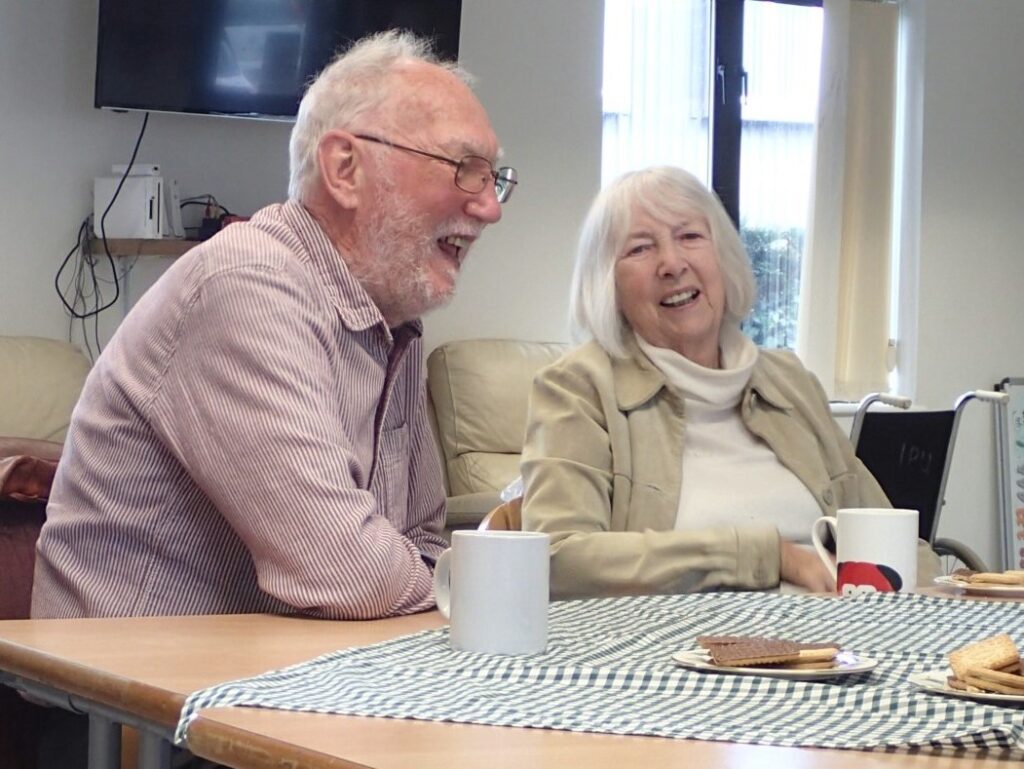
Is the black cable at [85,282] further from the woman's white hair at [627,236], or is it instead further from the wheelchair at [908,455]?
the woman's white hair at [627,236]

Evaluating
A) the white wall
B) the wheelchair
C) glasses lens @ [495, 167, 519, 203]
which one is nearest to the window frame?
the white wall

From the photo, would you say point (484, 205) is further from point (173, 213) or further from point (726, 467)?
point (173, 213)

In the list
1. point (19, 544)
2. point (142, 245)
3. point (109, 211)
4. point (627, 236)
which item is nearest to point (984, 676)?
point (19, 544)

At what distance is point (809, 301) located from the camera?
5.89m

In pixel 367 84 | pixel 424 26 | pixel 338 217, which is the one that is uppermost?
pixel 424 26

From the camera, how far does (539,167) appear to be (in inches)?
214

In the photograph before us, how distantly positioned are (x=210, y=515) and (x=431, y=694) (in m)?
0.67

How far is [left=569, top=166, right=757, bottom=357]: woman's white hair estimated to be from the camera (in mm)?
2422

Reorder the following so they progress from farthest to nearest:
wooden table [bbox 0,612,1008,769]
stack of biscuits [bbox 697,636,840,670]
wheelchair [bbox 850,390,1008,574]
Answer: wheelchair [bbox 850,390,1008,574]
stack of biscuits [bbox 697,636,840,670]
wooden table [bbox 0,612,1008,769]

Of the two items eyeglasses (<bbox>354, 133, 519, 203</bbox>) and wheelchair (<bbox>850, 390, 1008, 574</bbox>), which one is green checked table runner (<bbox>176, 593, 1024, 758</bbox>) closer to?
eyeglasses (<bbox>354, 133, 519, 203</bbox>)

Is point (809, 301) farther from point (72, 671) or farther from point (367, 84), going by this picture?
point (72, 671)

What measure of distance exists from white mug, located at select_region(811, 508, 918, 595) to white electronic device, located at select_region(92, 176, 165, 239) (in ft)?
10.9

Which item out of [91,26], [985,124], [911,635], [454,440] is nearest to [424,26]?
[91,26]

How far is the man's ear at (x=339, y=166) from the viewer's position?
186 centimetres
